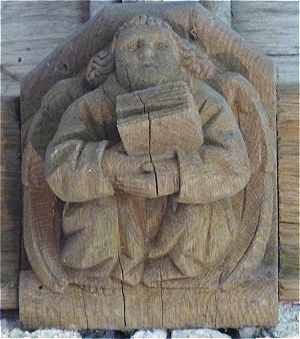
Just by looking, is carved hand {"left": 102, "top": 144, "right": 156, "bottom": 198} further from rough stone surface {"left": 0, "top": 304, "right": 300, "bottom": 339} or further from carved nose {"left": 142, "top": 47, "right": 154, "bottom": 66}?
rough stone surface {"left": 0, "top": 304, "right": 300, "bottom": 339}

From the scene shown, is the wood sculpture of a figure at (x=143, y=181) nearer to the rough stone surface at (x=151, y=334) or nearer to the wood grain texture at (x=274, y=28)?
the rough stone surface at (x=151, y=334)

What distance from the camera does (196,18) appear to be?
97.5 inches

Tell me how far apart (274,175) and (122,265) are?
1.43ft

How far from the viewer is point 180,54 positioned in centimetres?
240

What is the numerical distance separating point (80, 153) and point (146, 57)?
27cm

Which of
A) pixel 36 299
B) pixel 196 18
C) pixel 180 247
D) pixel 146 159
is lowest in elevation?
pixel 36 299

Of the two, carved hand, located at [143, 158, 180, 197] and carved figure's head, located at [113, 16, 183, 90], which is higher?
carved figure's head, located at [113, 16, 183, 90]

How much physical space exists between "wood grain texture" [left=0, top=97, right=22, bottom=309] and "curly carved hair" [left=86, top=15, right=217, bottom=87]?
294 millimetres

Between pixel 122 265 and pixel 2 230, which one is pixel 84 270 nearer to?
pixel 122 265

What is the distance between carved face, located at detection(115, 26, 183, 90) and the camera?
2.34m

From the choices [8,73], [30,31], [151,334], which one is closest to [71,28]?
[30,31]

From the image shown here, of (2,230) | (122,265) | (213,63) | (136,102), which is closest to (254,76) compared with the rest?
(213,63)

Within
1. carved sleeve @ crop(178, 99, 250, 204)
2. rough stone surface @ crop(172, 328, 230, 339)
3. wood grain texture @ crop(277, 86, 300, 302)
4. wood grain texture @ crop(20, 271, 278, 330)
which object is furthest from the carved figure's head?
rough stone surface @ crop(172, 328, 230, 339)

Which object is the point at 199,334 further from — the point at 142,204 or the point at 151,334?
the point at 142,204
